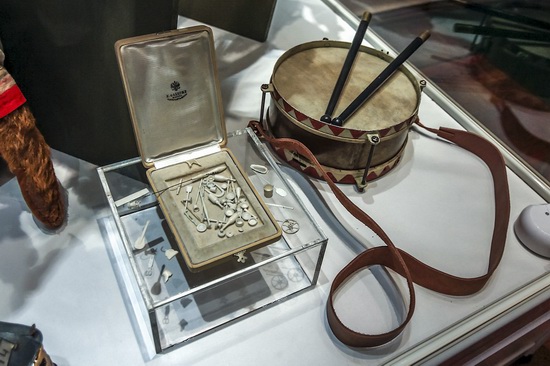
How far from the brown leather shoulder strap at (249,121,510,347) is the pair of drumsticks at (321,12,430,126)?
91 mm

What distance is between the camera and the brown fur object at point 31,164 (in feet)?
2.47

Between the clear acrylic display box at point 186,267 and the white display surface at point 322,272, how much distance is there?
0.02 meters

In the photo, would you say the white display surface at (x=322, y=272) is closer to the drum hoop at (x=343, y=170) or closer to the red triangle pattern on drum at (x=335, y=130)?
the drum hoop at (x=343, y=170)

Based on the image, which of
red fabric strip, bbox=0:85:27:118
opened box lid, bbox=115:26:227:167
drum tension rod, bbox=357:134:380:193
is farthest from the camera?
drum tension rod, bbox=357:134:380:193

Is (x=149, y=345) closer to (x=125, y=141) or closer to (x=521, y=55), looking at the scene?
(x=125, y=141)

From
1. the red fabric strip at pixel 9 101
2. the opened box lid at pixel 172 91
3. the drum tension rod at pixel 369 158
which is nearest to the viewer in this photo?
the red fabric strip at pixel 9 101

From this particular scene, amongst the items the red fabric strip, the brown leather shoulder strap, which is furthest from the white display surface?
the red fabric strip

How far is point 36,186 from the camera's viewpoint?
82 cm

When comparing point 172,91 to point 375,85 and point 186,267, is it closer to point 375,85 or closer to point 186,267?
point 186,267

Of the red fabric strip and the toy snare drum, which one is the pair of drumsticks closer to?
the toy snare drum

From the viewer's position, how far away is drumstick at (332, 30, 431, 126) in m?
0.99

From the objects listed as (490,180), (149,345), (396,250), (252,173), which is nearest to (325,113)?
(252,173)

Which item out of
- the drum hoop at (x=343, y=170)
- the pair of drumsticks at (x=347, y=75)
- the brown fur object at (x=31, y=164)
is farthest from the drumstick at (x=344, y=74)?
the brown fur object at (x=31, y=164)

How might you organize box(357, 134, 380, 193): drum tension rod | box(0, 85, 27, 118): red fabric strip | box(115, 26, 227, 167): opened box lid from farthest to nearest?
box(357, 134, 380, 193): drum tension rod, box(115, 26, 227, 167): opened box lid, box(0, 85, 27, 118): red fabric strip
